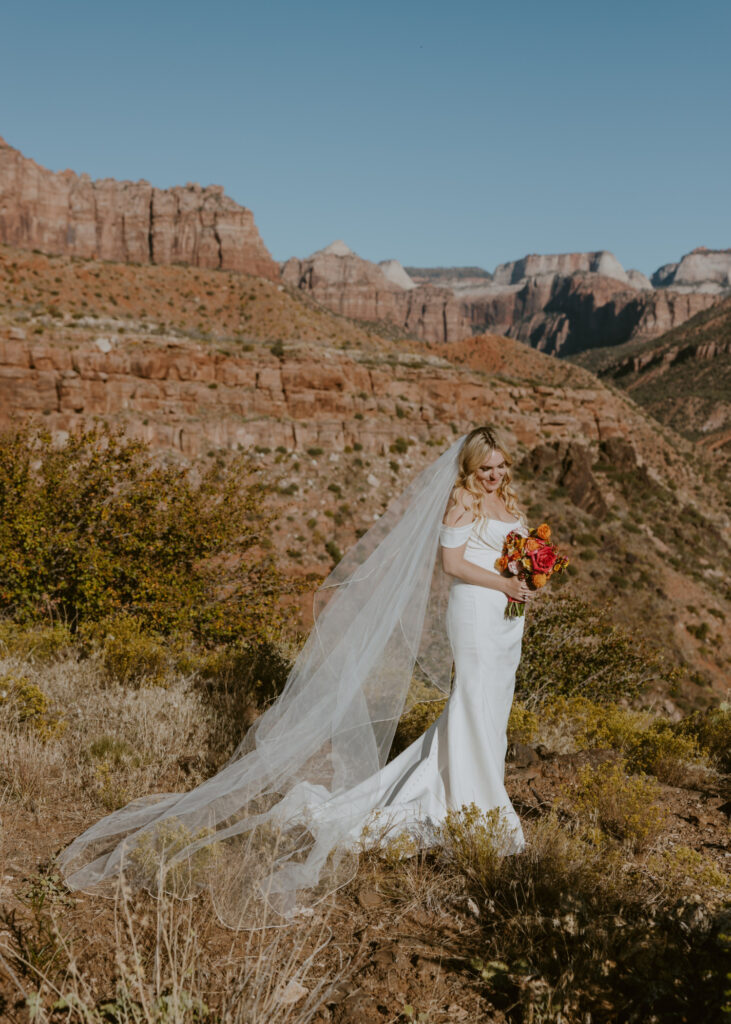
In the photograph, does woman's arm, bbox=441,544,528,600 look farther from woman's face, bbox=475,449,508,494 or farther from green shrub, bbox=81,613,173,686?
green shrub, bbox=81,613,173,686

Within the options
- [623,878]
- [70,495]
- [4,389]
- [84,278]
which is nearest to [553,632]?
[623,878]

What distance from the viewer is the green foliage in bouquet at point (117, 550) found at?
7125 mm

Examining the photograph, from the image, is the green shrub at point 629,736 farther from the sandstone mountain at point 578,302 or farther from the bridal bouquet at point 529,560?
the sandstone mountain at point 578,302

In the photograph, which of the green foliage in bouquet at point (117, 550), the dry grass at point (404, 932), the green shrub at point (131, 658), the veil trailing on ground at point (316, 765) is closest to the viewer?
the dry grass at point (404, 932)

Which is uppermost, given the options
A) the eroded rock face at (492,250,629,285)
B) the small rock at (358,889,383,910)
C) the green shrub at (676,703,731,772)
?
the eroded rock face at (492,250,629,285)

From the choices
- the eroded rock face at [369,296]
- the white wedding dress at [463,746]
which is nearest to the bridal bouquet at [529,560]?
the white wedding dress at [463,746]

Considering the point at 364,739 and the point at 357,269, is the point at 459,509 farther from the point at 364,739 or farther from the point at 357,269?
the point at 357,269

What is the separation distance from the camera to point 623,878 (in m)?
2.66

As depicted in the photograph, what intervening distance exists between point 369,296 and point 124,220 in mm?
50684

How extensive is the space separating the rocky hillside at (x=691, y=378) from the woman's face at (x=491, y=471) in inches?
2055

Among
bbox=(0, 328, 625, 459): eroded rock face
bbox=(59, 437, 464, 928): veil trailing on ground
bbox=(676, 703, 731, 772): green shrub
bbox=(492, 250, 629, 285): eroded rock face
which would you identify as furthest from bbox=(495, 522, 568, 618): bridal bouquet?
bbox=(492, 250, 629, 285): eroded rock face

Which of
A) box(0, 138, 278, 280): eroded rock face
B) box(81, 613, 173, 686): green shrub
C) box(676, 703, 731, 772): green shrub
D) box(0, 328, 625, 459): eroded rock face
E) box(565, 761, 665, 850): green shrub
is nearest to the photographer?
box(565, 761, 665, 850): green shrub

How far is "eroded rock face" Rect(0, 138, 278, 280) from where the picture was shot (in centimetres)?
7656

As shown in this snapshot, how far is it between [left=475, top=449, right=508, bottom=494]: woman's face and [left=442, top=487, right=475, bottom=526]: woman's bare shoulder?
13 centimetres
